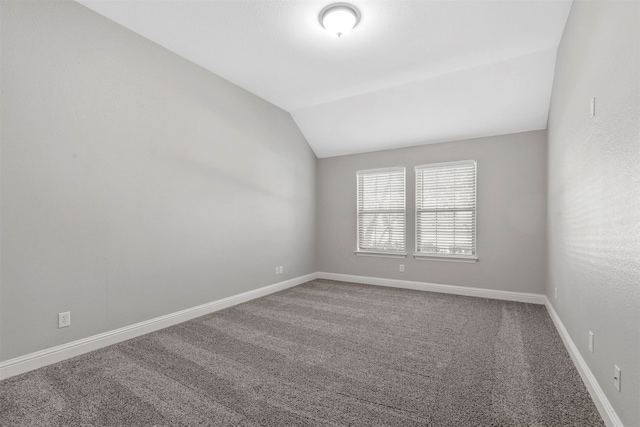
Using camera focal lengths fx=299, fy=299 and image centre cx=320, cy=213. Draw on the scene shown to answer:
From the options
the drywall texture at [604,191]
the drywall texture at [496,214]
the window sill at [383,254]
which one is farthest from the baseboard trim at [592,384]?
the window sill at [383,254]

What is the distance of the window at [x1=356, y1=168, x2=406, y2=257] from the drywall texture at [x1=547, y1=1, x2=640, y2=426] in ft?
8.24

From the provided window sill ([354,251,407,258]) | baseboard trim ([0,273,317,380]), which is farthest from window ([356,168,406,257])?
baseboard trim ([0,273,317,380])

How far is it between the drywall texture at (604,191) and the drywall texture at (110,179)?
357 cm

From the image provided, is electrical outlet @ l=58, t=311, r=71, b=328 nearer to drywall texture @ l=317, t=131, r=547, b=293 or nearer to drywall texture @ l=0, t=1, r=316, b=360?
drywall texture @ l=0, t=1, r=316, b=360

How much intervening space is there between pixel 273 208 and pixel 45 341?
2.96 metres

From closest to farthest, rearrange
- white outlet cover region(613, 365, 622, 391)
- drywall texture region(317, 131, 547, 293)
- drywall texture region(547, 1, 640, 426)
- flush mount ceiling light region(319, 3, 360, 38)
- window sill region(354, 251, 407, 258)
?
drywall texture region(547, 1, 640, 426), white outlet cover region(613, 365, 622, 391), flush mount ceiling light region(319, 3, 360, 38), drywall texture region(317, 131, 547, 293), window sill region(354, 251, 407, 258)

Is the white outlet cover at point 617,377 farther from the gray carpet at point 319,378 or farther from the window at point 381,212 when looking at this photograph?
the window at point 381,212

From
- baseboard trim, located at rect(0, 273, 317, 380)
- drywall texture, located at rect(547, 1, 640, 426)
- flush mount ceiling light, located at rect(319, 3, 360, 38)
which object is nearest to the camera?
drywall texture, located at rect(547, 1, 640, 426)

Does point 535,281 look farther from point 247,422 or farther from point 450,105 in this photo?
point 247,422

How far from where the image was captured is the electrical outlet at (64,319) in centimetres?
244

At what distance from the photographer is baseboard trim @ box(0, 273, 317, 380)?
222cm

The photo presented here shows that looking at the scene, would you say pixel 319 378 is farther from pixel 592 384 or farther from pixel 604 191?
pixel 604 191

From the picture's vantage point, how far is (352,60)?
134 inches

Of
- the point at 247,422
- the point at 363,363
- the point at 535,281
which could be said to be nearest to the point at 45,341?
the point at 247,422
